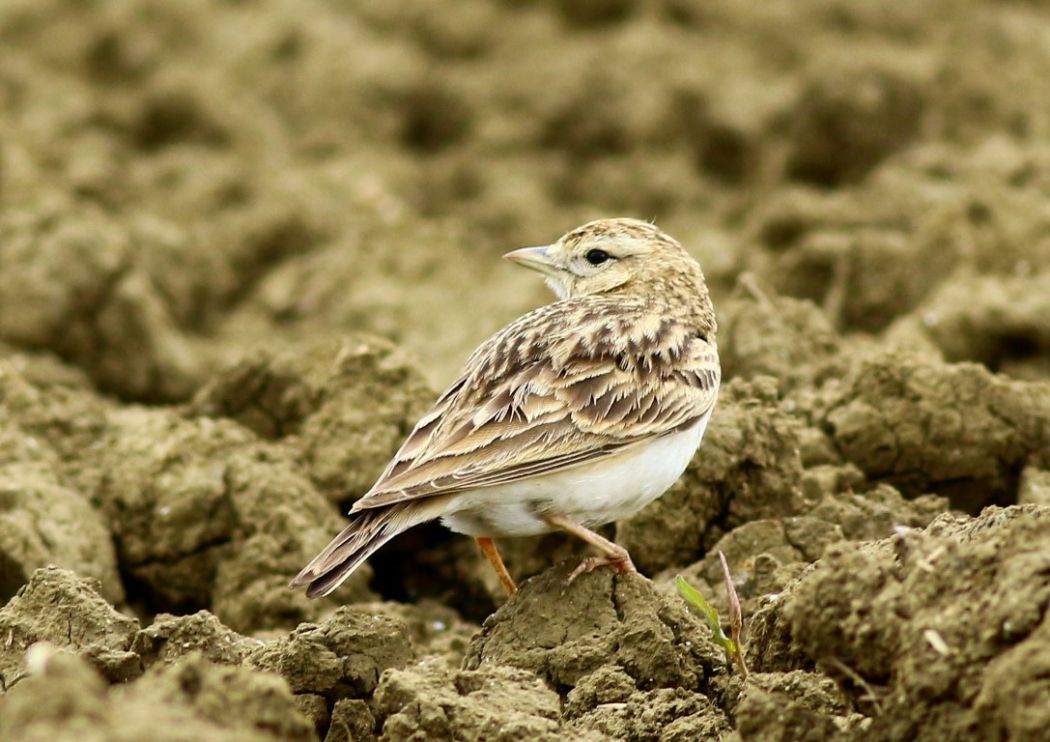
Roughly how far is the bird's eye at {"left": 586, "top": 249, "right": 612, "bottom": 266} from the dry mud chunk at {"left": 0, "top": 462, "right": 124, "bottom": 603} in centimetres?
224

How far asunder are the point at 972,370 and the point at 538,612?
240 centimetres

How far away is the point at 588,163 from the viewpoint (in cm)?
1364

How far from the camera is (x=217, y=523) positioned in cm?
709

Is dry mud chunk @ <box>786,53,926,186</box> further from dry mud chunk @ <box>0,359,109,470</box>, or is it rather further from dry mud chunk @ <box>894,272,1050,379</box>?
dry mud chunk @ <box>0,359,109,470</box>

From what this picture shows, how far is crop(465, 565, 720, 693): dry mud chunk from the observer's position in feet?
17.7

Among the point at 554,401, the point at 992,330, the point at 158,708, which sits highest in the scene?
the point at 158,708

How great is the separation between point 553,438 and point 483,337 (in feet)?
13.4

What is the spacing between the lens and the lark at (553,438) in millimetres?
5754

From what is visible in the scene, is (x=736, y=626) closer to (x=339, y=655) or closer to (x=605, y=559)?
(x=605, y=559)

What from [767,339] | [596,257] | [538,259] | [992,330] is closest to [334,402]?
[538,259]

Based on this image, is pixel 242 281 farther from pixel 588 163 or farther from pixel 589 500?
pixel 589 500

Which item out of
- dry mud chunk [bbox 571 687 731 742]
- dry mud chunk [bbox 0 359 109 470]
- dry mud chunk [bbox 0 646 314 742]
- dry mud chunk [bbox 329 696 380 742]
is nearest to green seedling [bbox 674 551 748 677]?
dry mud chunk [bbox 571 687 731 742]

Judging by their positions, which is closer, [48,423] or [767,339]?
[48,423]

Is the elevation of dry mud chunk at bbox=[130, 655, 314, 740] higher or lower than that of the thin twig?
higher
